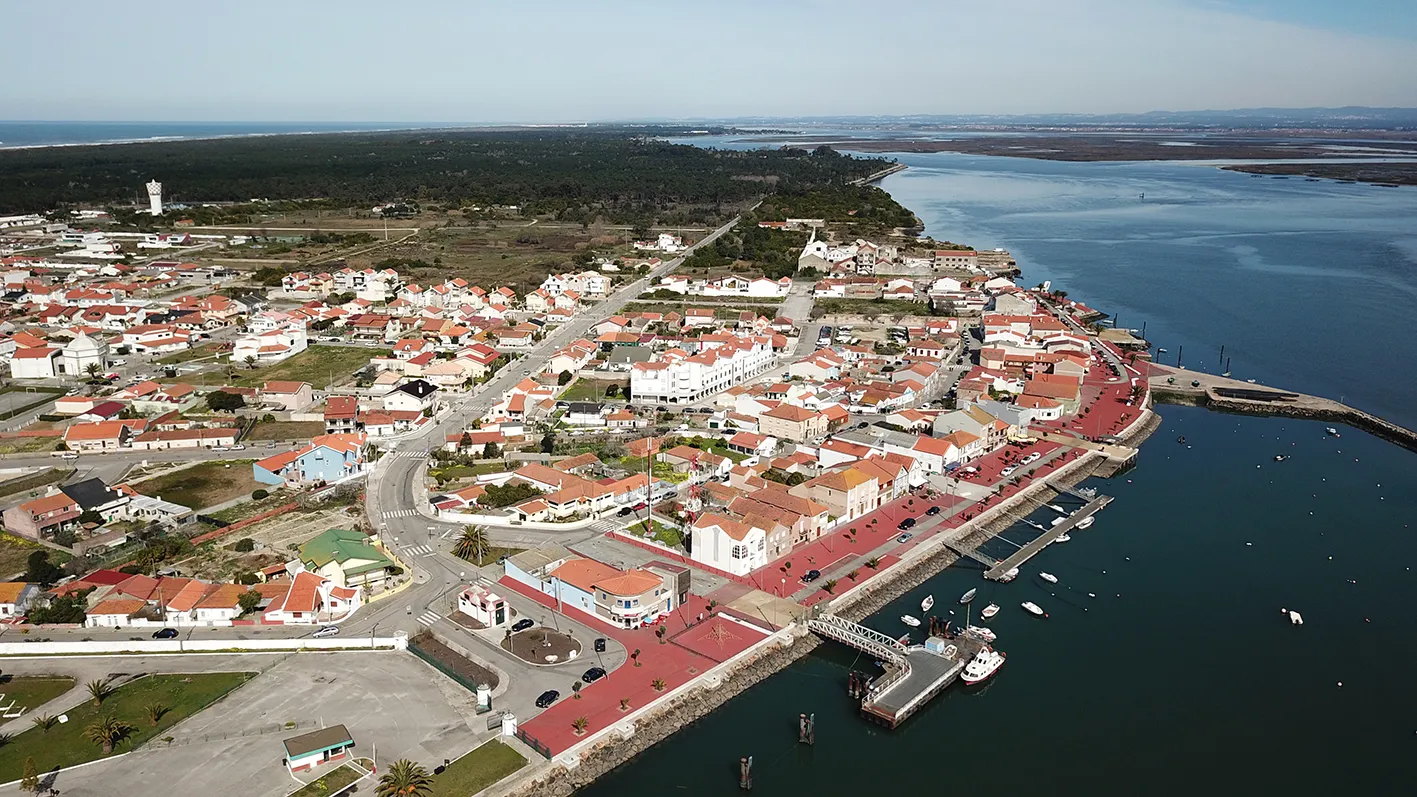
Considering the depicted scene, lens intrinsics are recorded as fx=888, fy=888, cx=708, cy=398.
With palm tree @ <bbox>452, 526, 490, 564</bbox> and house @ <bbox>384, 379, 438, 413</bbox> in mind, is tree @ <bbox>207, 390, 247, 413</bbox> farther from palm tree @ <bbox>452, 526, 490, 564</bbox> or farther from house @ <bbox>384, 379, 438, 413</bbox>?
palm tree @ <bbox>452, 526, 490, 564</bbox>

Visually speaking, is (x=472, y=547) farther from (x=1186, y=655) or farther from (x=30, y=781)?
(x=1186, y=655)

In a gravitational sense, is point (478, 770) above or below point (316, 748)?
below

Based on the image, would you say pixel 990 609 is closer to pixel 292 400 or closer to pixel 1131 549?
pixel 1131 549

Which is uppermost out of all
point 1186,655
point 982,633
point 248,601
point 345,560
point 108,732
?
point 345,560

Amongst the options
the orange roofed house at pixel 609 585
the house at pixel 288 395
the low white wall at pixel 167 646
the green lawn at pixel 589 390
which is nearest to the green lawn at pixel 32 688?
the low white wall at pixel 167 646

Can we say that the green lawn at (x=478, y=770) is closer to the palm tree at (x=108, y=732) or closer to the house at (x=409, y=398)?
the palm tree at (x=108, y=732)

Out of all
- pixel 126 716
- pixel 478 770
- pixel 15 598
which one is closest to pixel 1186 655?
pixel 478 770

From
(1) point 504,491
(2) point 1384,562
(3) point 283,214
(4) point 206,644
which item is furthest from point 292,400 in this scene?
(3) point 283,214

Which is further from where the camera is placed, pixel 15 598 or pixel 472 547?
pixel 472 547
